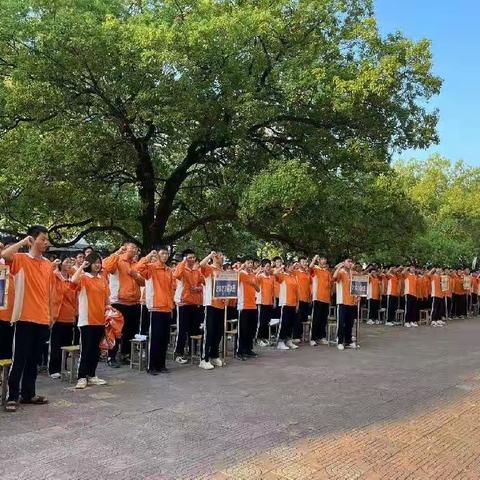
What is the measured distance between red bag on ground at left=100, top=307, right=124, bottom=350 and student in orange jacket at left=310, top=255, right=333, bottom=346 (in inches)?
194

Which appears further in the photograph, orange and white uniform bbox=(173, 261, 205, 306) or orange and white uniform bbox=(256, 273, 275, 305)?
orange and white uniform bbox=(256, 273, 275, 305)

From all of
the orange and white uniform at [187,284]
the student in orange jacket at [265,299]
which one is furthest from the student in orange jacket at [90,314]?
the student in orange jacket at [265,299]

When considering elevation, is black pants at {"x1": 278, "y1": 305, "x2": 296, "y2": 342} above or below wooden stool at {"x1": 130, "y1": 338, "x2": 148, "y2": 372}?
above

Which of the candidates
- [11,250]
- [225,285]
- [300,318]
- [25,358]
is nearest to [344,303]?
[300,318]

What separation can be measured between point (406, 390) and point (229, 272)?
3.33 m

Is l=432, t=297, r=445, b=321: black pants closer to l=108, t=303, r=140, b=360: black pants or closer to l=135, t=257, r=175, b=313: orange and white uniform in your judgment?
l=108, t=303, r=140, b=360: black pants

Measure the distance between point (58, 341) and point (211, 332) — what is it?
2.27m

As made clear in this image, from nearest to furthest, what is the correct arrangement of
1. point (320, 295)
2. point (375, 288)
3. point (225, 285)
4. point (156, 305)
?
point (156, 305) < point (225, 285) < point (320, 295) < point (375, 288)

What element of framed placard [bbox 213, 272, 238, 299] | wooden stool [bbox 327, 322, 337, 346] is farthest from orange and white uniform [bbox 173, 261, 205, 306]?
wooden stool [bbox 327, 322, 337, 346]

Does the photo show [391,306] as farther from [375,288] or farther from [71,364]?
[71,364]

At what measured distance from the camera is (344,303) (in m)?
11.6

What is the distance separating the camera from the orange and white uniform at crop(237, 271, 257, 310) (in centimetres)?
994

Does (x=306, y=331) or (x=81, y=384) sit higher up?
(x=306, y=331)

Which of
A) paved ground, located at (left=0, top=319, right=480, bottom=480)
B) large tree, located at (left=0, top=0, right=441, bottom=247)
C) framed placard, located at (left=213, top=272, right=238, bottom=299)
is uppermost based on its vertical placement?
large tree, located at (left=0, top=0, right=441, bottom=247)
